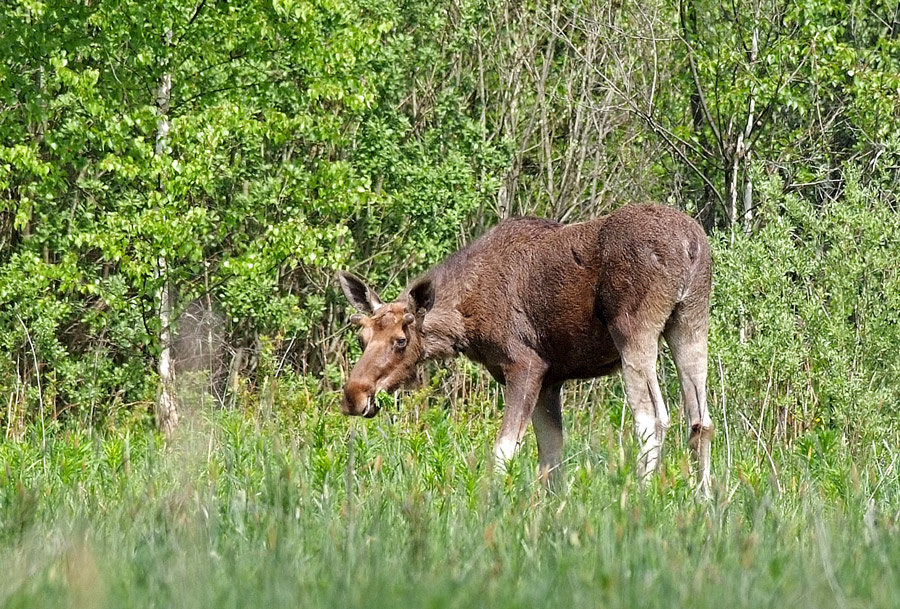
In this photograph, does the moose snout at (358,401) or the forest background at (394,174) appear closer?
the moose snout at (358,401)

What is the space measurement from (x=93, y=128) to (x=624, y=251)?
294 inches

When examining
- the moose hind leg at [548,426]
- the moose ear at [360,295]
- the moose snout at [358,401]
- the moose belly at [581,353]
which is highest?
the moose ear at [360,295]

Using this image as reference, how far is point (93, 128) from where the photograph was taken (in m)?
13.9

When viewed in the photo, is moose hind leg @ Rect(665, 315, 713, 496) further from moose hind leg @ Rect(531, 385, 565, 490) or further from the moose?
moose hind leg @ Rect(531, 385, 565, 490)

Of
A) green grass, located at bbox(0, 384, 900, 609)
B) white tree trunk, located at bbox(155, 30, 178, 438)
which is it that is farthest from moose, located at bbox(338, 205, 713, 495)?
white tree trunk, located at bbox(155, 30, 178, 438)

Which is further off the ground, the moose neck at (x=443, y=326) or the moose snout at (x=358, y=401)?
the moose neck at (x=443, y=326)

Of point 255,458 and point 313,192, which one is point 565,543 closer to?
point 255,458

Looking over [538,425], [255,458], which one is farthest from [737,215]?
[255,458]

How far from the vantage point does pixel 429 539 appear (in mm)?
5223

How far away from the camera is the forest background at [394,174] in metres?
11.2

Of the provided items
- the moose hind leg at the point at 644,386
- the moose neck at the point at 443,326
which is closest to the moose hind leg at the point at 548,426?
the moose neck at the point at 443,326

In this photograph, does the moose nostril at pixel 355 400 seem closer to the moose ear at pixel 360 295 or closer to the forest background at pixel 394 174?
the moose ear at pixel 360 295

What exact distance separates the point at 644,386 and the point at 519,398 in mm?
933

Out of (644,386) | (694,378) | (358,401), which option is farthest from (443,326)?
(694,378)
